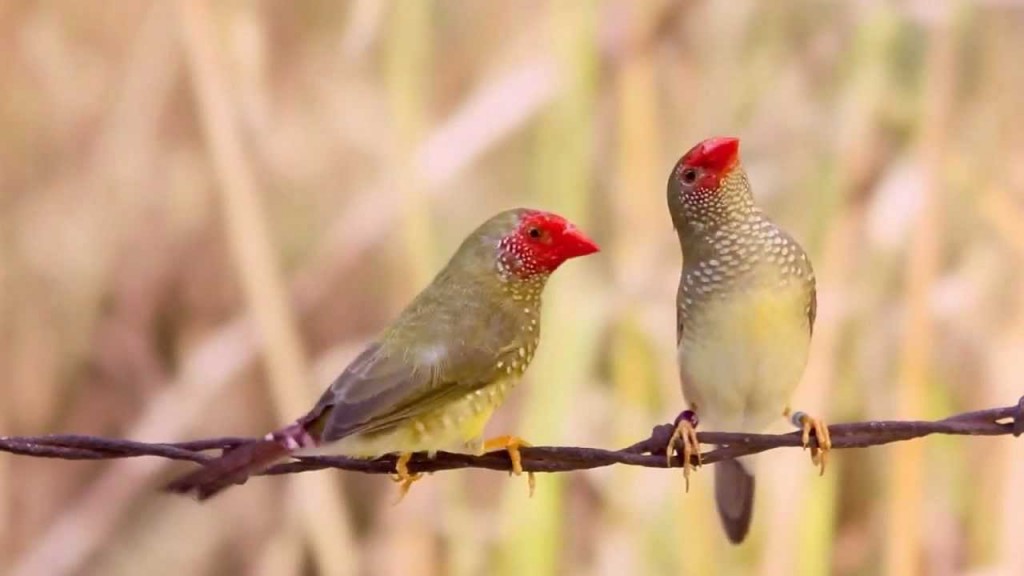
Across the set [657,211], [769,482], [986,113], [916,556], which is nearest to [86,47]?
[657,211]

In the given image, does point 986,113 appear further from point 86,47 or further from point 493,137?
point 86,47

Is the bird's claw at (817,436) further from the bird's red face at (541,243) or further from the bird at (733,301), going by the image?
the bird's red face at (541,243)

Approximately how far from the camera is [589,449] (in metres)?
1.12

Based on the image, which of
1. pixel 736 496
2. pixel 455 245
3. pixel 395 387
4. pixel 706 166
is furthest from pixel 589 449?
pixel 455 245

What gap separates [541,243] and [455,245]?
88cm

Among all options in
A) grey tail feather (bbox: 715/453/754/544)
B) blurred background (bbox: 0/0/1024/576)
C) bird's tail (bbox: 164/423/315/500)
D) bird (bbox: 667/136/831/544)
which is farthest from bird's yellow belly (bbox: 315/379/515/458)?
blurred background (bbox: 0/0/1024/576)

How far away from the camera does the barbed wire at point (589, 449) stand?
1.13 m

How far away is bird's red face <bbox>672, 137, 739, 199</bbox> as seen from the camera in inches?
47.6

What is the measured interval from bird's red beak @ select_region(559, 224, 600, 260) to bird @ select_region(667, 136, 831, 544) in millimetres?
131

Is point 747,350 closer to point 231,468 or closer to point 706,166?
point 706,166

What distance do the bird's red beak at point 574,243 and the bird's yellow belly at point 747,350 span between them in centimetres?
22

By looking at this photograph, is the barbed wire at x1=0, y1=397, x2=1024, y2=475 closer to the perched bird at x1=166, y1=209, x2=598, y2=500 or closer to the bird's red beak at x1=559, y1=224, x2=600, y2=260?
the perched bird at x1=166, y1=209, x2=598, y2=500

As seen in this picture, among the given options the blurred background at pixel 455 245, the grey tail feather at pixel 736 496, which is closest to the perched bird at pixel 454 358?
the grey tail feather at pixel 736 496

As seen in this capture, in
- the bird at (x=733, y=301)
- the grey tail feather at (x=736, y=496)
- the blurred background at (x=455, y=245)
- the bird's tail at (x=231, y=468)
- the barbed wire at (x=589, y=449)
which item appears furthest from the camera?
the blurred background at (x=455, y=245)
